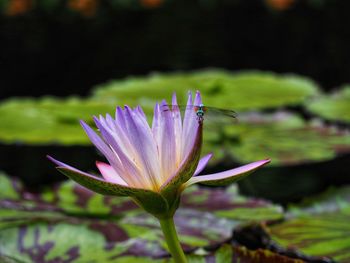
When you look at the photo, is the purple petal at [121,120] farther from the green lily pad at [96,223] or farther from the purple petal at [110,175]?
the green lily pad at [96,223]

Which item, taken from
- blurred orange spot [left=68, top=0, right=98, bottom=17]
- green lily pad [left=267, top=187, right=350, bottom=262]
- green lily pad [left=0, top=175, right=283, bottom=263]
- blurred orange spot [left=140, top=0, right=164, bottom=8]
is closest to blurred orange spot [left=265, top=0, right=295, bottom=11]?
blurred orange spot [left=140, top=0, right=164, bottom=8]

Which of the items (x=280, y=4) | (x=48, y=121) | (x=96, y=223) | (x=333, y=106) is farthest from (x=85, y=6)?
(x=96, y=223)

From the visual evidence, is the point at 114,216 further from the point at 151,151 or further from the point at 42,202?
the point at 151,151

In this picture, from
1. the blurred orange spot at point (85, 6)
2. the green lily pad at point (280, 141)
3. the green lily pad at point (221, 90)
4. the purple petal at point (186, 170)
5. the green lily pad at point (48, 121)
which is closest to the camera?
the purple petal at point (186, 170)

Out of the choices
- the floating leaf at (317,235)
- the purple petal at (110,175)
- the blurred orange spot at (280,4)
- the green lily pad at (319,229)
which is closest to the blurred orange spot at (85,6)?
the blurred orange spot at (280,4)

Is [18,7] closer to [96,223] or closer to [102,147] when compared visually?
[96,223]

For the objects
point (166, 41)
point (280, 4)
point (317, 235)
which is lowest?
point (317, 235)

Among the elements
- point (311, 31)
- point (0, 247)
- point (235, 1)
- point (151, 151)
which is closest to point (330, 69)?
point (311, 31)
